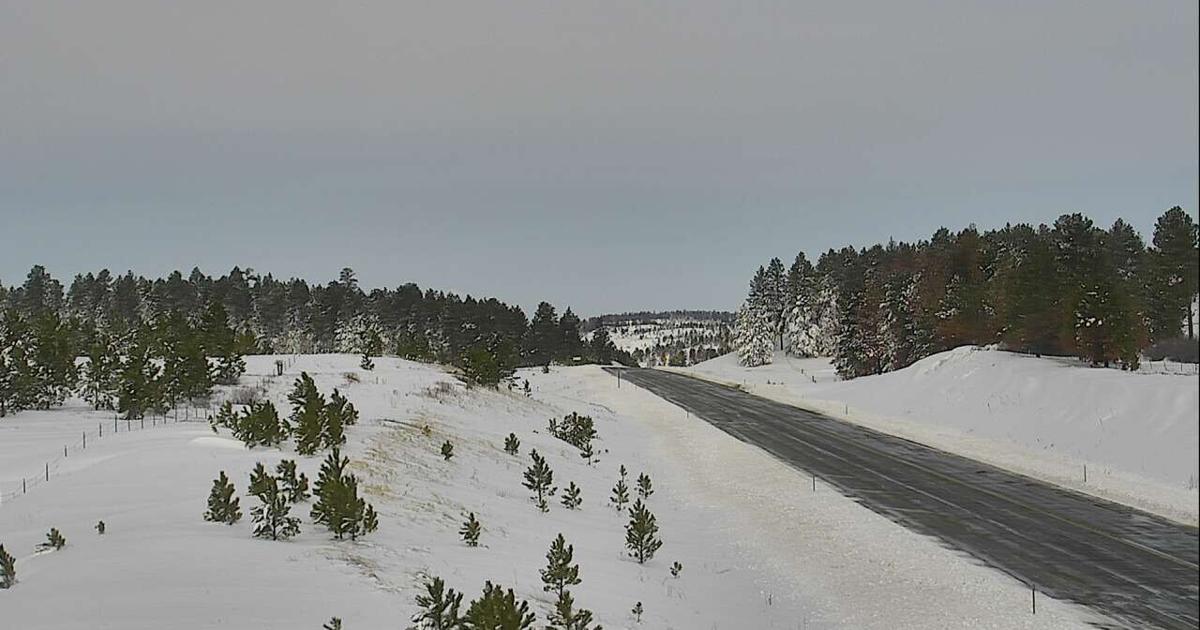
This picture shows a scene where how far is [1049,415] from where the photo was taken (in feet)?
65.3

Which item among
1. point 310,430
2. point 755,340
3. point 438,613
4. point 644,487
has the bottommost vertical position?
point 644,487

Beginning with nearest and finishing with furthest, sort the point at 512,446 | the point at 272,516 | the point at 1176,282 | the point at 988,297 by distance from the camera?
the point at 1176,282, the point at 272,516, the point at 512,446, the point at 988,297

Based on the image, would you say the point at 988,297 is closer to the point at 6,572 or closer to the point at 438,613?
the point at 438,613

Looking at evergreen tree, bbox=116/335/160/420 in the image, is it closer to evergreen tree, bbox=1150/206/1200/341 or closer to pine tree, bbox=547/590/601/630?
pine tree, bbox=547/590/601/630

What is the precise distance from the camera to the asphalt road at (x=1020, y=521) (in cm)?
1353

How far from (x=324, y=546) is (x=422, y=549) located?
67.5 inches

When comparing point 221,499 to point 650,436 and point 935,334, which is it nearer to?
point 650,436

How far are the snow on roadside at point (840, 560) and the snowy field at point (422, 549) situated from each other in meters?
0.06

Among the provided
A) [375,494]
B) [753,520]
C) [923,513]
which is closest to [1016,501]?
[923,513]

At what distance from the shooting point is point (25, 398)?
24562mm

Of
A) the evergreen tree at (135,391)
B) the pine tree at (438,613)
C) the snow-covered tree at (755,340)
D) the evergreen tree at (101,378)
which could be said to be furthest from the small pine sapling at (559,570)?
the snow-covered tree at (755,340)

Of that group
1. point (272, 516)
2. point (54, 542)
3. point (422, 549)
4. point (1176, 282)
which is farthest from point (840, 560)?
point (1176, 282)

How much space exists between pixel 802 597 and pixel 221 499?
417 inches

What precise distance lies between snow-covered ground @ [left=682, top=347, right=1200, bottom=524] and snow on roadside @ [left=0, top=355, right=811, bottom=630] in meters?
7.13
